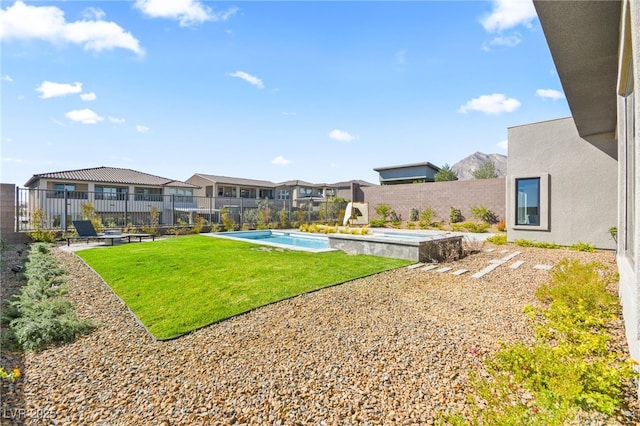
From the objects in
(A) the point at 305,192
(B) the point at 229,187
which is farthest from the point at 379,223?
(A) the point at 305,192

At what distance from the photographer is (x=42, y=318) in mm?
4016

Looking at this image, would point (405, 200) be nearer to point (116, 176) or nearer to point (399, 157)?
point (399, 157)

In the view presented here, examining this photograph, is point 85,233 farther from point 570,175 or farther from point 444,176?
point 444,176

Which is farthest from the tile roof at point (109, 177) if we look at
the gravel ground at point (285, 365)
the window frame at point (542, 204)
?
the window frame at point (542, 204)

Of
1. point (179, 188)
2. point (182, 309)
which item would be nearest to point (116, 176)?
point (179, 188)

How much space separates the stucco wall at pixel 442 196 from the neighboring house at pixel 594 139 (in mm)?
6374

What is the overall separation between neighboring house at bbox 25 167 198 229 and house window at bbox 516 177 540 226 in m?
14.4

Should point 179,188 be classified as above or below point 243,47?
below

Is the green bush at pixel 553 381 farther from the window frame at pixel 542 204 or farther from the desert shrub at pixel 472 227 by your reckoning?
the desert shrub at pixel 472 227

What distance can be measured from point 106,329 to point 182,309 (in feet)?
3.08

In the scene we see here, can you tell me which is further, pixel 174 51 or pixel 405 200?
pixel 405 200

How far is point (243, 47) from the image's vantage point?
10492 mm

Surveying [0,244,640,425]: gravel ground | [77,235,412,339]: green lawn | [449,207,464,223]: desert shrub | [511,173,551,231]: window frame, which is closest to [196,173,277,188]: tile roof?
[449,207,464,223]: desert shrub

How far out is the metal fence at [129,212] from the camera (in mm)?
12750
